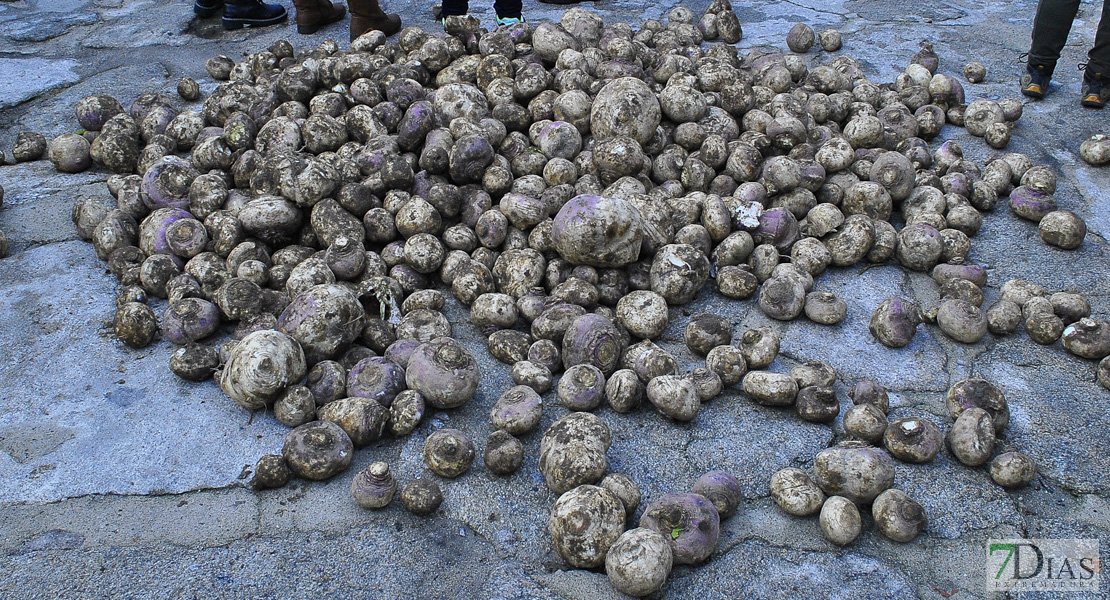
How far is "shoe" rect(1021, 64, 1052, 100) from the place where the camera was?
520 cm

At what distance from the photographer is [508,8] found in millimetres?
5738

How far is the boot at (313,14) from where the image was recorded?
6324mm

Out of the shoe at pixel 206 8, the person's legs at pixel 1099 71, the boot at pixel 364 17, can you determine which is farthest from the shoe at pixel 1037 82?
the shoe at pixel 206 8

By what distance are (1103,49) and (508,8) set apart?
412 cm

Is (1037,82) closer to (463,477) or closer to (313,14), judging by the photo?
(463,477)

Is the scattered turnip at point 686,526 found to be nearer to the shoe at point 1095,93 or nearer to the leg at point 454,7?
the shoe at point 1095,93

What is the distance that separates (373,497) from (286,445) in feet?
1.34

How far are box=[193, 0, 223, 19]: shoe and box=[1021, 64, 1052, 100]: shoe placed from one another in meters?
6.76

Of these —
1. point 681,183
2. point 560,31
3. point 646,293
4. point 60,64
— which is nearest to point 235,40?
point 60,64

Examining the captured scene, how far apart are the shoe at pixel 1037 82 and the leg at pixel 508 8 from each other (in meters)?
3.70

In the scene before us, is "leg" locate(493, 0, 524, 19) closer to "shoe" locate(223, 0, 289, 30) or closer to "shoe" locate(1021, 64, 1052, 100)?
"shoe" locate(223, 0, 289, 30)

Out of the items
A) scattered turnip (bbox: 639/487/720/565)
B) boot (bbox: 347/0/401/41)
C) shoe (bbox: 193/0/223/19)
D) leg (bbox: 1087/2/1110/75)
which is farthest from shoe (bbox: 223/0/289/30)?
leg (bbox: 1087/2/1110/75)

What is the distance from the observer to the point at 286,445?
2643 mm

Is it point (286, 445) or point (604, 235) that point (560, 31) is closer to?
point (604, 235)
